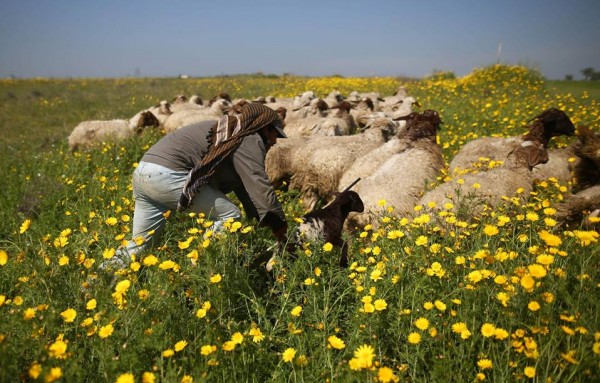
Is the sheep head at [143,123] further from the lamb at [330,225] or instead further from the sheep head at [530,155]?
the sheep head at [530,155]

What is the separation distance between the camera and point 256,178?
3.33m

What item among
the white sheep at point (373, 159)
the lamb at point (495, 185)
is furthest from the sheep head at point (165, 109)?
the lamb at point (495, 185)

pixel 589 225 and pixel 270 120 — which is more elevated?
pixel 270 120

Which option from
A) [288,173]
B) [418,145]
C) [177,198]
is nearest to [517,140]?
[418,145]

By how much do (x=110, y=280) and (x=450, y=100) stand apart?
12673mm

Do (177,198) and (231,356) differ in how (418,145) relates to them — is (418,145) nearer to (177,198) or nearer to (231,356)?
(177,198)

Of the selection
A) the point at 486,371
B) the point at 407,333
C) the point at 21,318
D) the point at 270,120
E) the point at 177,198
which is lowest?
the point at 486,371

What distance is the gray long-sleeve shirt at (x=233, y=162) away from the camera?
131 inches

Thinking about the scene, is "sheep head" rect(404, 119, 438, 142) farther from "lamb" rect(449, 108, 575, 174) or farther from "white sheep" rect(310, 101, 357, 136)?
"white sheep" rect(310, 101, 357, 136)

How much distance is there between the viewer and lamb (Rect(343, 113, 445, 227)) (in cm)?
455

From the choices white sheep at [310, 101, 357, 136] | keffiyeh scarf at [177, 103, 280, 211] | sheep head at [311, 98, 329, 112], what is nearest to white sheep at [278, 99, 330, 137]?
sheep head at [311, 98, 329, 112]

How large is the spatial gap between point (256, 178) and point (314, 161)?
291 cm

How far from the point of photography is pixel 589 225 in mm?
3633

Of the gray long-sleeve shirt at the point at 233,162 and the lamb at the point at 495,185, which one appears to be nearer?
the gray long-sleeve shirt at the point at 233,162
